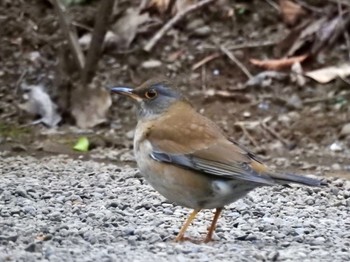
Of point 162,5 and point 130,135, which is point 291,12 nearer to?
point 162,5

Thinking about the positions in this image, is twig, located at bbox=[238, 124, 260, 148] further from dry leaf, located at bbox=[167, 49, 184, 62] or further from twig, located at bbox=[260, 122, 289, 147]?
dry leaf, located at bbox=[167, 49, 184, 62]

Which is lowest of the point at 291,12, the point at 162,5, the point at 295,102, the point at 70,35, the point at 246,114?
the point at 246,114

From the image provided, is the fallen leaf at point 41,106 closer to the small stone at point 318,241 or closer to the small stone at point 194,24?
the small stone at point 194,24

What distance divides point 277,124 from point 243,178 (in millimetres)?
4911

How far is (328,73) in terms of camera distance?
468 inches

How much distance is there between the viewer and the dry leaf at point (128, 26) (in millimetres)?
12352

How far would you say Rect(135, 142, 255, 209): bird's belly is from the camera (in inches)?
254

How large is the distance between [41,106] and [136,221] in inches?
175

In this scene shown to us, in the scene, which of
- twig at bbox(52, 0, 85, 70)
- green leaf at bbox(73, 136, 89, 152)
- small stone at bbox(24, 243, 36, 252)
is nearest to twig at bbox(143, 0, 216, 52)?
twig at bbox(52, 0, 85, 70)

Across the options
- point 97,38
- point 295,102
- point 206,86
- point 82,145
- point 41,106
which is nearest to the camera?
point 82,145

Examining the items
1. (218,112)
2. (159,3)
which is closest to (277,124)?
(218,112)

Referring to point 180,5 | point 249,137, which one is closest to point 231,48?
point 180,5

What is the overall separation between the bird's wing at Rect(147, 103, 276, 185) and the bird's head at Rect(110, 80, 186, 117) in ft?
0.52

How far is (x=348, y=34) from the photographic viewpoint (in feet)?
40.7
